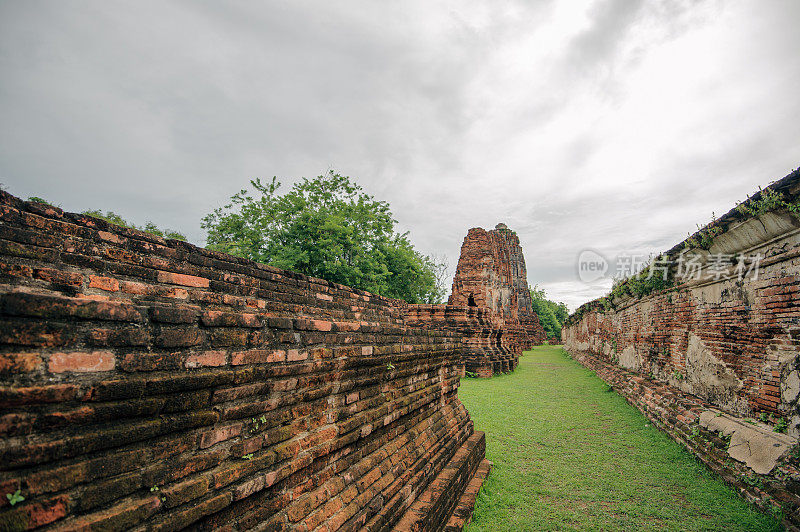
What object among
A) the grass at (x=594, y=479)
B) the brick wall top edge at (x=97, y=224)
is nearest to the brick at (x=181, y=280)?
the brick wall top edge at (x=97, y=224)

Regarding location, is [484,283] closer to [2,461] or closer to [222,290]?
[222,290]

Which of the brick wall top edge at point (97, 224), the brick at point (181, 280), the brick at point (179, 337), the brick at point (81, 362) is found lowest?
the brick at point (81, 362)

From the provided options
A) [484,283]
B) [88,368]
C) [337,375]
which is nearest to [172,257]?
[337,375]

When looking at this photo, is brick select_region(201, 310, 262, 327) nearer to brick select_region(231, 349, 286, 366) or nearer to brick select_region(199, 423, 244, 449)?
brick select_region(231, 349, 286, 366)

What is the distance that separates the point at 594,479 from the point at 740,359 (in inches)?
94.5

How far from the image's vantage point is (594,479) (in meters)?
4.01

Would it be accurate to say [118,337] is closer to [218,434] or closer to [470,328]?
[218,434]

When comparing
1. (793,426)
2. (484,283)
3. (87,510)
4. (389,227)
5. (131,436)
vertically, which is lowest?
(793,426)

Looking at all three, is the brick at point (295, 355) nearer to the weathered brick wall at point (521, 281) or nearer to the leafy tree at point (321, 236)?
the leafy tree at point (321, 236)

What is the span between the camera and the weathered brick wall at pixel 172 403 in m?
0.94

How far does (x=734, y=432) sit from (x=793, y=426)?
645 millimetres

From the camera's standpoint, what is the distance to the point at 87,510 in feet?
3.19

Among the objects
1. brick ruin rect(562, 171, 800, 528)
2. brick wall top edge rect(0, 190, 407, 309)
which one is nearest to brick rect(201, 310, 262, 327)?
brick wall top edge rect(0, 190, 407, 309)

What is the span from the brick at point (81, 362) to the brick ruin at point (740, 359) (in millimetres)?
4997
